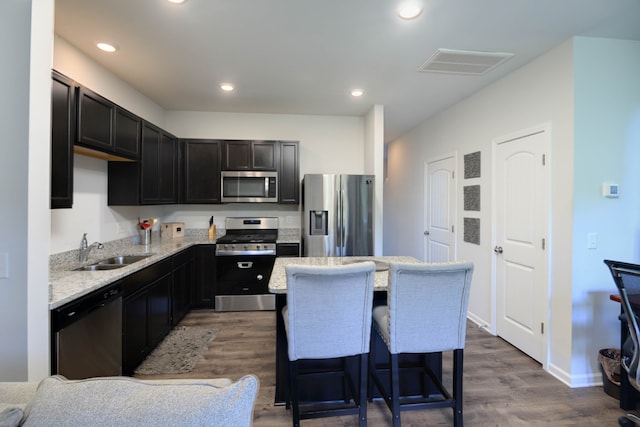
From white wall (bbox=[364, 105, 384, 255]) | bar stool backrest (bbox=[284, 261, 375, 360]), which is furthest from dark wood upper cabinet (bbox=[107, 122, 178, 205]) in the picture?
white wall (bbox=[364, 105, 384, 255])

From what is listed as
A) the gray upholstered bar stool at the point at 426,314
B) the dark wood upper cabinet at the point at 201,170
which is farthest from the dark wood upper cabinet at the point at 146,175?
the gray upholstered bar stool at the point at 426,314

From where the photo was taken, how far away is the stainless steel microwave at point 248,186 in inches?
157

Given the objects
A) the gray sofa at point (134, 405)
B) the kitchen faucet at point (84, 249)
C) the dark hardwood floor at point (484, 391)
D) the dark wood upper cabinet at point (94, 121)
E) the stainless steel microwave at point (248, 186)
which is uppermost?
the dark wood upper cabinet at point (94, 121)

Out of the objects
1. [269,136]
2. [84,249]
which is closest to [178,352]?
[84,249]

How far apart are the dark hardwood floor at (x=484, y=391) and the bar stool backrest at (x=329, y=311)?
2.11 ft

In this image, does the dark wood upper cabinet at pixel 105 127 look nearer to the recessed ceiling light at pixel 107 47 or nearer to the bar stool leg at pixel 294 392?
the recessed ceiling light at pixel 107 47

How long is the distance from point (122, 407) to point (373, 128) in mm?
3877

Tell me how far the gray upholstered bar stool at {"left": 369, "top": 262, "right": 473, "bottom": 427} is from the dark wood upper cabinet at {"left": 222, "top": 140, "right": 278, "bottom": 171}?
2.86 m

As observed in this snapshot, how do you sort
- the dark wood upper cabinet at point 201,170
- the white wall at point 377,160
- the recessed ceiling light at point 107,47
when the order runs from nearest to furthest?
the recessed ceiling light at point 107,47 → the white wall at point 377,160 → the dark wood upper cabinet at point 201,170

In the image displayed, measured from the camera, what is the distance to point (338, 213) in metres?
3.69

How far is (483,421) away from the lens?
6.15 ft

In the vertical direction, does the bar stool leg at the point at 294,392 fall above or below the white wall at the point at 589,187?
below

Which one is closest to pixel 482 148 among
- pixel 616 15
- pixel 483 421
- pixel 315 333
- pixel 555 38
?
pixel 555 38

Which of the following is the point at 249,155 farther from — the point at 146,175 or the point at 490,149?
the point at 490,149
